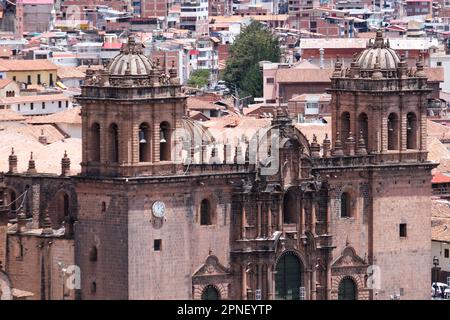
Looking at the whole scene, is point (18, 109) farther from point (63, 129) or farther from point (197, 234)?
point (197, 234)

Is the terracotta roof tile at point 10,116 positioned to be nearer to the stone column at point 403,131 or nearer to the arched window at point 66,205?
the arched window at point 66,205

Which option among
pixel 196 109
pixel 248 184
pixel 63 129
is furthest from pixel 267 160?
pixel 196 109

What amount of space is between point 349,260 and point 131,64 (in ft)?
46.0

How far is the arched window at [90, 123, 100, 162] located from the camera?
129625 millimetres

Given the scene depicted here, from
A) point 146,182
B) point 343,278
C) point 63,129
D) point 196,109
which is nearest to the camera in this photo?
point 146,182

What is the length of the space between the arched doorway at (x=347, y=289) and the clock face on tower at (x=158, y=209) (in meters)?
10.8

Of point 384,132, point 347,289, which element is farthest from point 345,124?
point 347,289

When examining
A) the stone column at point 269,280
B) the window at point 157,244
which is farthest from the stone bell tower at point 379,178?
the window at point 157,244

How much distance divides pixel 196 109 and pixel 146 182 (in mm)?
62754

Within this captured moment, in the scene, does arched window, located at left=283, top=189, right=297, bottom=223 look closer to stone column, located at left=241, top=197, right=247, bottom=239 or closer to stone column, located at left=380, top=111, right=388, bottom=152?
stone column, located at left=241, top=197, right=247, bottom=239

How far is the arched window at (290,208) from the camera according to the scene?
13475 cm

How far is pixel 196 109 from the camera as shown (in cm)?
19138

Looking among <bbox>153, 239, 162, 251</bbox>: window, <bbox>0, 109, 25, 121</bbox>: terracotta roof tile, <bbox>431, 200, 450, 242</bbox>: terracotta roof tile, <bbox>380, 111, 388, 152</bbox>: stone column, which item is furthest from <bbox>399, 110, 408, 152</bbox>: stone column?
<bbox>0, 109, 25, 121</bbox>: terracotta roof tile

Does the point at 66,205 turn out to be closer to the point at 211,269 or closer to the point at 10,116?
the point at 211,269
